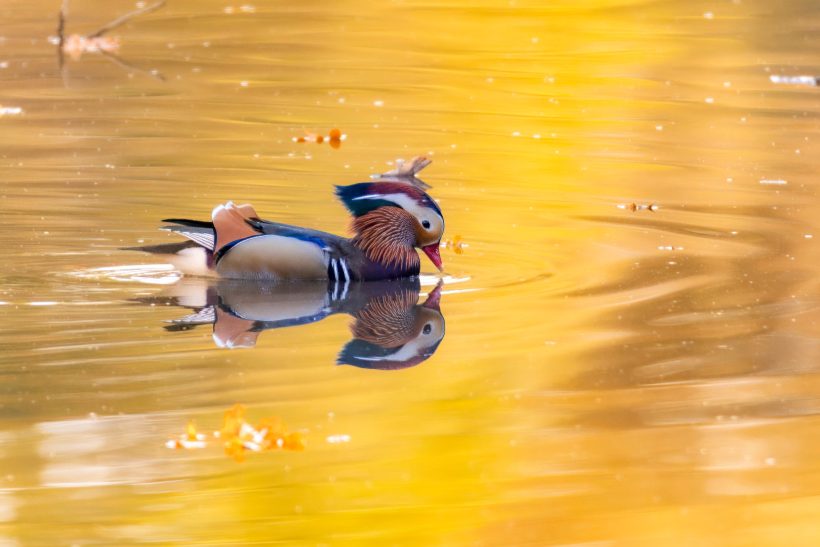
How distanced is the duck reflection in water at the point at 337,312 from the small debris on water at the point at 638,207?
8.13 ft

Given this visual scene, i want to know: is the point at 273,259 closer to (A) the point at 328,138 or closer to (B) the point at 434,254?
(B) the point at 434,254

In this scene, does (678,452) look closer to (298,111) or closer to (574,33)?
(298,111)

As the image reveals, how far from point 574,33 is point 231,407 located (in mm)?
17080

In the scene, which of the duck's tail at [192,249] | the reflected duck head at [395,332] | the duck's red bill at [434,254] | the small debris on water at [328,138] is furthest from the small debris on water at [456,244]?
the small debris on water at [328,138]

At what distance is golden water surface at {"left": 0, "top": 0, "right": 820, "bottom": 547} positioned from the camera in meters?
5.60

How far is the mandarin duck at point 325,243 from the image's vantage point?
893 cm

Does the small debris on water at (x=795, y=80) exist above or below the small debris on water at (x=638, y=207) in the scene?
above

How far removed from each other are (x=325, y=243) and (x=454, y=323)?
1213 mm

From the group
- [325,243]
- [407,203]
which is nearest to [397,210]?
[407,203]

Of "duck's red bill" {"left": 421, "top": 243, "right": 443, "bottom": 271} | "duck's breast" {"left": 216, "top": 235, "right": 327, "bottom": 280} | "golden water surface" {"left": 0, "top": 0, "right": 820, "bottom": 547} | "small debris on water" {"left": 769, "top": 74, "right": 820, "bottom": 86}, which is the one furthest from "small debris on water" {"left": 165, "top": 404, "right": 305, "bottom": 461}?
"small debris on water" {"left": 769, "top": 74, "right": 820, "bottom": 86}

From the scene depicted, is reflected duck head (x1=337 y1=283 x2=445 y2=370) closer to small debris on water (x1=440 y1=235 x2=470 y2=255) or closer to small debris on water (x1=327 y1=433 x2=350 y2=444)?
small debris on water (x1=440 y1=235 x2=470 y2=255)

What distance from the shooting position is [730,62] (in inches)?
779

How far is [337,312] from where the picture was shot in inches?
336

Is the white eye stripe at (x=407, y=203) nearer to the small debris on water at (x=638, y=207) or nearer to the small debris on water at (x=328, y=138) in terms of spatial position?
the small debris on water at (x=638, y=207)
